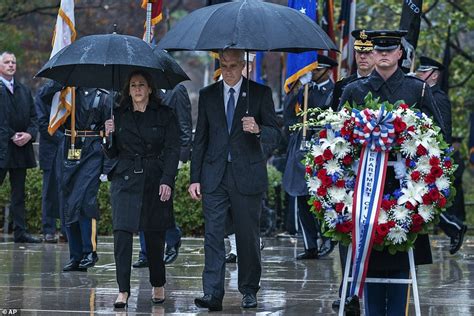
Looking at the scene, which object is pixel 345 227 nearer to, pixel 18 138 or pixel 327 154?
pixel 327 154

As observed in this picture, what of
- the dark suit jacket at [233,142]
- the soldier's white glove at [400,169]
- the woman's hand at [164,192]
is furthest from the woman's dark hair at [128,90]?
the soldier's white glove at [400,169]

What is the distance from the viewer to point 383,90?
833 cm

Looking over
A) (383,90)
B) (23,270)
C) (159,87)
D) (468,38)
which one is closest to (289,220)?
(23,270)

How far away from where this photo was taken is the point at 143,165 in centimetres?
1019

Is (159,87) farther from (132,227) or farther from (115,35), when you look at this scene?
→ (132,227)

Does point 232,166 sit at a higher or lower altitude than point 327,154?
lower

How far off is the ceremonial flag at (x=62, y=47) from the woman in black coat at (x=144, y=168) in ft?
9.66

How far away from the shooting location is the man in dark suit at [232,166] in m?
9.98

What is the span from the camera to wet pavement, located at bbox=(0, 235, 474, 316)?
32.7 feet

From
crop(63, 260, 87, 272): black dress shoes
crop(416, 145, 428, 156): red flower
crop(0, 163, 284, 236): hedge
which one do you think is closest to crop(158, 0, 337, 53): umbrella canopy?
crop(416, 145, 428, 156): red flower

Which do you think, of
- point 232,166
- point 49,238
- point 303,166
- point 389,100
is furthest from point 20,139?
point 389,100

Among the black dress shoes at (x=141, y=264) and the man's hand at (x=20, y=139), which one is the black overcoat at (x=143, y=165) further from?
the man's hand at (x=20, y=139)

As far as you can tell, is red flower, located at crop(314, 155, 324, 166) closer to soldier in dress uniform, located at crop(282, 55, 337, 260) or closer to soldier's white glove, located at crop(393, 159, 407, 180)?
soldier's white glove, located at crop(393, 159, 407, 180)

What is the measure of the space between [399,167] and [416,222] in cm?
37
